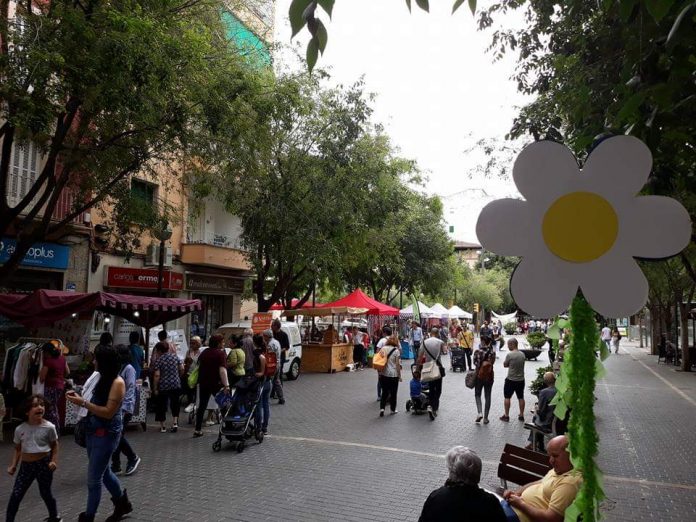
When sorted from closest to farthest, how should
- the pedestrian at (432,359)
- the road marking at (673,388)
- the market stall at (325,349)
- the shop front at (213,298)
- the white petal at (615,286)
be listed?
the white petal at (615,286) < the pedestrian at (432,359) < the road marking at (673,388) < the market stall at (325,349) < the shop front at (213,298)

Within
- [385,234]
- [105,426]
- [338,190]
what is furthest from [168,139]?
[385,234]

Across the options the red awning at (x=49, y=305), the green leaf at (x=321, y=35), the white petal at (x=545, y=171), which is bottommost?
the red awning at (x=49, y=305)

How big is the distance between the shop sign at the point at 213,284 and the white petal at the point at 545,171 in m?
19.5

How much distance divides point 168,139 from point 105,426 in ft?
21.7

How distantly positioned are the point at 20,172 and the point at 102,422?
11618 mm

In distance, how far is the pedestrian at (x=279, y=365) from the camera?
11.3 meters

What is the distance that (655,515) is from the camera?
6117 millimetres

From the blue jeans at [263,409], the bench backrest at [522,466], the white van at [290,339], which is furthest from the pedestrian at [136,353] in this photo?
the bench backrest at [522,466]

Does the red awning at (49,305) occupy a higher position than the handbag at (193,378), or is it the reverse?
the red awning at (49,305)

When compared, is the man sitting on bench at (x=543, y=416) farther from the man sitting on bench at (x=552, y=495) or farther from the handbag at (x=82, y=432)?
the handbag at (x=82, y=432)

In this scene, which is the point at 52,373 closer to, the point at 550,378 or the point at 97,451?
the point at 97,451

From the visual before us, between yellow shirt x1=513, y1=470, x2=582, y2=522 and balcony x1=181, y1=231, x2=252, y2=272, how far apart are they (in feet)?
55.7

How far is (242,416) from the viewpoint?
8797 millimetres

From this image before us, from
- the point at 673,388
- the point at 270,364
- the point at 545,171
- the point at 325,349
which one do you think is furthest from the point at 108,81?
the point at 673,388
